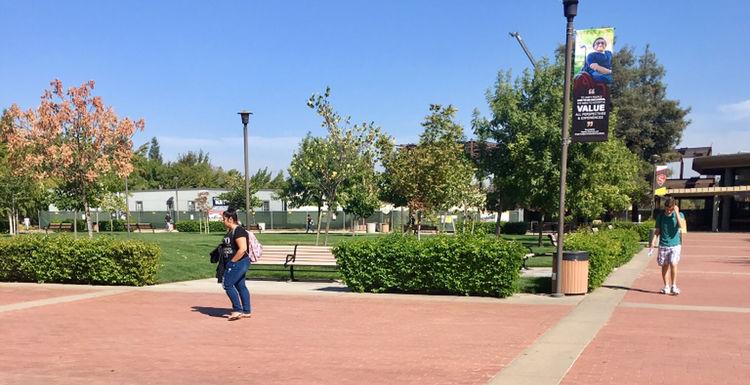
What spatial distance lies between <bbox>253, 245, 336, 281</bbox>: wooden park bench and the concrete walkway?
1864 millimetres

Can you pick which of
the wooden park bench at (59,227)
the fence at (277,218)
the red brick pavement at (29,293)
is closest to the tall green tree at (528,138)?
the red brick pavement at (29,293)

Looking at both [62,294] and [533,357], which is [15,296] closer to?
[62,294]

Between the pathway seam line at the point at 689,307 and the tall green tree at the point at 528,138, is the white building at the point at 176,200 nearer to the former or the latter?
the tall green tree at the point at 528,138

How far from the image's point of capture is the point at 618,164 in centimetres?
2414

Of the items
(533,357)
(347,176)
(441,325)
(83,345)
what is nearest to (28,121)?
(347,176)

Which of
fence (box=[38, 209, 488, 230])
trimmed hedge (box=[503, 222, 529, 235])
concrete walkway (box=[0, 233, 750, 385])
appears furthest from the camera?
fence (box=[38, 209, 488, 230])

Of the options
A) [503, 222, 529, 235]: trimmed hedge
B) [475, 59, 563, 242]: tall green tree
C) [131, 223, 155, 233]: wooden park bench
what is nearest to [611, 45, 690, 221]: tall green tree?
[503, 222, 529, 235]: trimmed hedge

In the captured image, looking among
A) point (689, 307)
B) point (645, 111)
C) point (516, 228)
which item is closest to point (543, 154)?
point (689, 307)

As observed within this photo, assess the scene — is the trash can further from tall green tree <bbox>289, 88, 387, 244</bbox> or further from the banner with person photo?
tall green tree <bbox>289, 88, 387, 244</bbox>

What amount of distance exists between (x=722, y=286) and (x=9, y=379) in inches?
484

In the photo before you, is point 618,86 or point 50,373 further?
point 618,86

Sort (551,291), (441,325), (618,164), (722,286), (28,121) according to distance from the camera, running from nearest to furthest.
A: (441,325), (551,291), (722,286), (28,121), (618,164)

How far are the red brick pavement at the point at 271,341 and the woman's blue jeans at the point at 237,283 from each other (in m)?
0.26

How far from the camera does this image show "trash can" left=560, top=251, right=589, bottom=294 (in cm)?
1044
